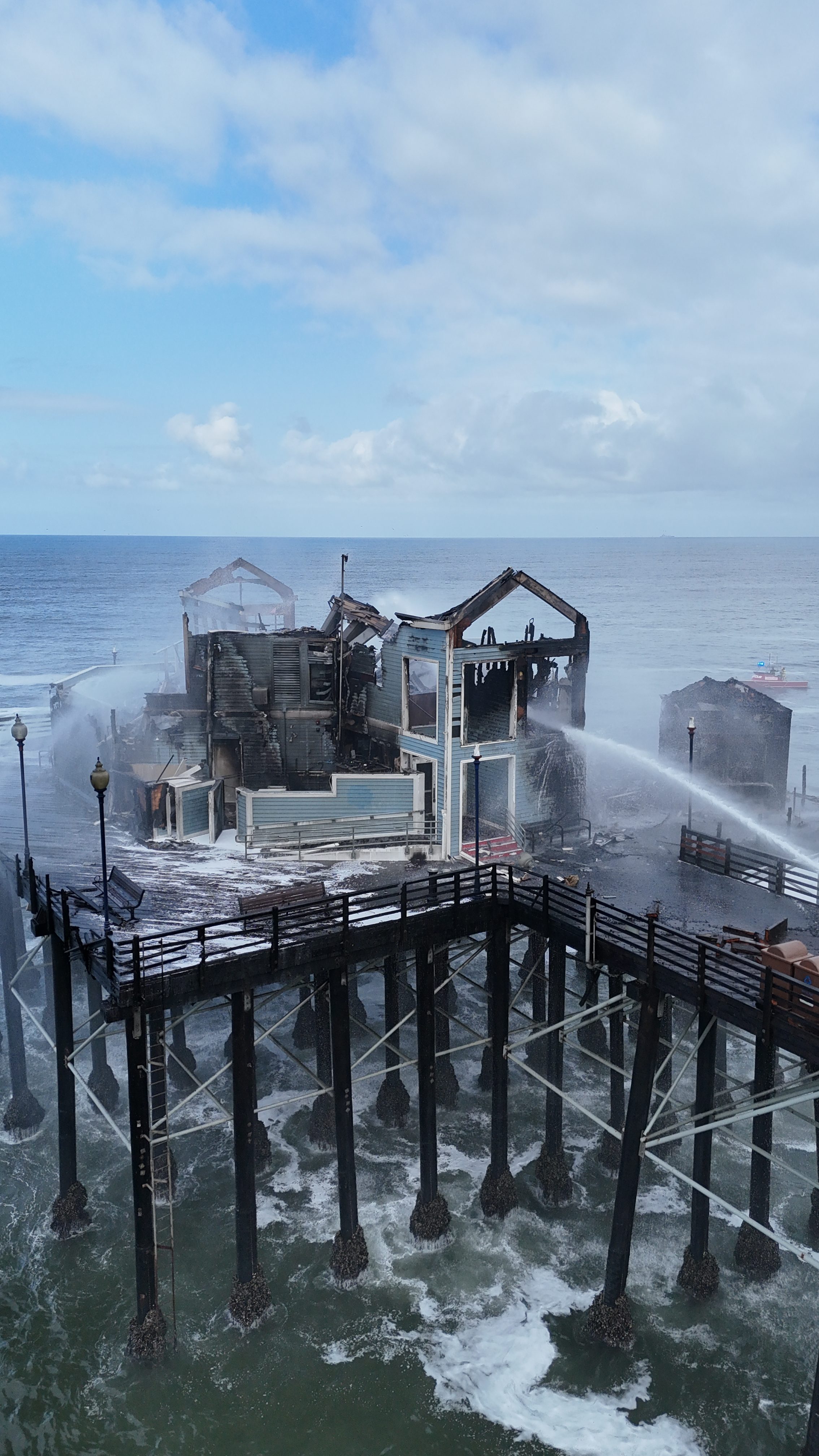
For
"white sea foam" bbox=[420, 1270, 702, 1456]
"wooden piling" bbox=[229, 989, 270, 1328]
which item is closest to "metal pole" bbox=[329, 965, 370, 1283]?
"wooden piling" bbox=[229, 989, 270, 1328]

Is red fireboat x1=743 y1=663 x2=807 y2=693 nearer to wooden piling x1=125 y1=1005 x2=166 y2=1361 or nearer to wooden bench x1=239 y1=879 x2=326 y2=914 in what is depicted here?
wooden bench x1=239 y1=879 x2=326 y2=914

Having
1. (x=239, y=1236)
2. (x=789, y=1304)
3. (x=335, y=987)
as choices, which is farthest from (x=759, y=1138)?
(x=239, y=1236)

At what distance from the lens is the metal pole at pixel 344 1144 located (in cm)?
2189

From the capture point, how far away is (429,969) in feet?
76.1

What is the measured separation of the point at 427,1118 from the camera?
23.8m

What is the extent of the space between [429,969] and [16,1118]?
14.7 m

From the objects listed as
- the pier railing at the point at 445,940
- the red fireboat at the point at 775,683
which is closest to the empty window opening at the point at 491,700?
the pier railing at the point at 445,940

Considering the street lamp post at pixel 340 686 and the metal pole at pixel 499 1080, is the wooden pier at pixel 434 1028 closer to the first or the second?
the metal pole at pixel 499 1080

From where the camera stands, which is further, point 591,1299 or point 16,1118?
point 16,1118

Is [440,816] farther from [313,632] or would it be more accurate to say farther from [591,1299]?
[591,1299]

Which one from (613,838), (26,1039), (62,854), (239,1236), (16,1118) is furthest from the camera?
(613,838)

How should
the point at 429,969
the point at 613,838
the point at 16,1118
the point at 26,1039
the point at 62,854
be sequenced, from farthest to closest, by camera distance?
the point at 613,838 → the point at 26,1039 → the point at 62,854 → the point at 16,1118 → the point at 429,969

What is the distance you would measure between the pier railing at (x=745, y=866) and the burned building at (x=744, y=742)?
24.6m

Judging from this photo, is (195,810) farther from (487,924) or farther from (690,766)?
(690,766)
